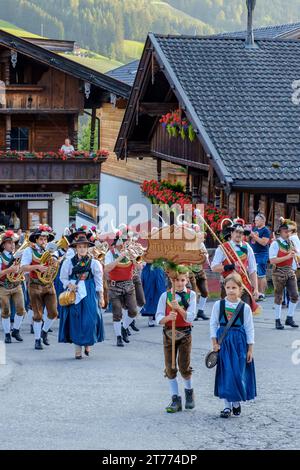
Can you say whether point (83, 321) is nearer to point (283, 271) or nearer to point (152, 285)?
point (152, 285)

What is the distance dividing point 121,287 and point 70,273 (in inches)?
71.0

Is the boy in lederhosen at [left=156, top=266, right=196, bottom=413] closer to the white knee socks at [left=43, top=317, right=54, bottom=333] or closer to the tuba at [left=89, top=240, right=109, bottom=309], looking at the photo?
the white knee socks at [left=43, top=317, right=54, bottom=333]

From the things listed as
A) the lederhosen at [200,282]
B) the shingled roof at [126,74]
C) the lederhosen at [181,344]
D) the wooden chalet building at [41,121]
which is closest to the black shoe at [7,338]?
the lederhosen at [200,282]

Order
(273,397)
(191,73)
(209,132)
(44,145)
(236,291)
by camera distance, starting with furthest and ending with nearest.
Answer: (44,145)
(191,73)
(209,132)
(273,397)
(236,291)

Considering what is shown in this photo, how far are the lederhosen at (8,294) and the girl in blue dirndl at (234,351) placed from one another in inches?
241

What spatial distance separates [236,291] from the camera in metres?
12.3

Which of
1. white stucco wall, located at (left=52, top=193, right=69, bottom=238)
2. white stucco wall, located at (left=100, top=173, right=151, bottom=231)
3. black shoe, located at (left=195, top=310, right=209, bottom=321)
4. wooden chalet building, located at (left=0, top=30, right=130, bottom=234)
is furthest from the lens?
white stucco wall, located at (left=100, top=173, right=151, bottom=231)

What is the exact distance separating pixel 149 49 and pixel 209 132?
3829 millimetres

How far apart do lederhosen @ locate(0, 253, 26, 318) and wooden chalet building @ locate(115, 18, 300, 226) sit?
22.5 feet

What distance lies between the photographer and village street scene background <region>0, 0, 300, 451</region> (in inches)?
484

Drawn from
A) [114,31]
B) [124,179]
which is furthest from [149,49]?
[114,31]

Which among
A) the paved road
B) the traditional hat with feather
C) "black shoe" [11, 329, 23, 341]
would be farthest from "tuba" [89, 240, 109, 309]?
the paved road

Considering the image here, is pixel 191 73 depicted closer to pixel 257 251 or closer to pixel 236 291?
pixel 257 251

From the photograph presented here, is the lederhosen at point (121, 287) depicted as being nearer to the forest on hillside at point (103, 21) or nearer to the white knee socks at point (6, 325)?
the white knee socks at point (6, 325)
